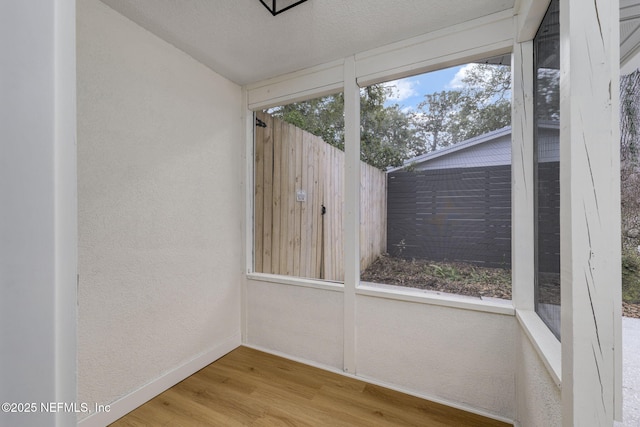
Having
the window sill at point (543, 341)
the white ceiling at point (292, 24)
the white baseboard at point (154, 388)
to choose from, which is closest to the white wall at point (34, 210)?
the window sill at point (543, 341)

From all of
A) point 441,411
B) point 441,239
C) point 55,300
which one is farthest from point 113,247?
point 441,411

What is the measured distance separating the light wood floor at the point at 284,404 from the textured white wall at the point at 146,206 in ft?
0.68

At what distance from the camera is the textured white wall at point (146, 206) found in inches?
56.3

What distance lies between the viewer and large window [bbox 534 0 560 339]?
1135 millimetres

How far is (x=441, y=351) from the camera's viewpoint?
1664mm

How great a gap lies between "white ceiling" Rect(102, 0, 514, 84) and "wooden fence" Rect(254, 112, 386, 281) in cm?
64

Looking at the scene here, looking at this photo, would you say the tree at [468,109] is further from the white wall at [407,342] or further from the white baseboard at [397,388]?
the white baseboard at [397,388]

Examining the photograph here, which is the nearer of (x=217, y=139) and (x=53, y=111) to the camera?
(x=53, y=111)

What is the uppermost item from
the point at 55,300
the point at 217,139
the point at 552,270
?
the point at 217,139

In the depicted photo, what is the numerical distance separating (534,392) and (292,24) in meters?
2.28

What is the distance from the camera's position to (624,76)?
0.81m

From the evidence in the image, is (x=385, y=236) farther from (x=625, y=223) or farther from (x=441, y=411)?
(x=625, y=223)

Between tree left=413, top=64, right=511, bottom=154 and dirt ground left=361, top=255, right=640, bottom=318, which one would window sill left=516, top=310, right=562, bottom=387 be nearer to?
dirt ground left=361, top=255, right=640, bottom=318

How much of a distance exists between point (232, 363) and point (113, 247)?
48.2 inches
